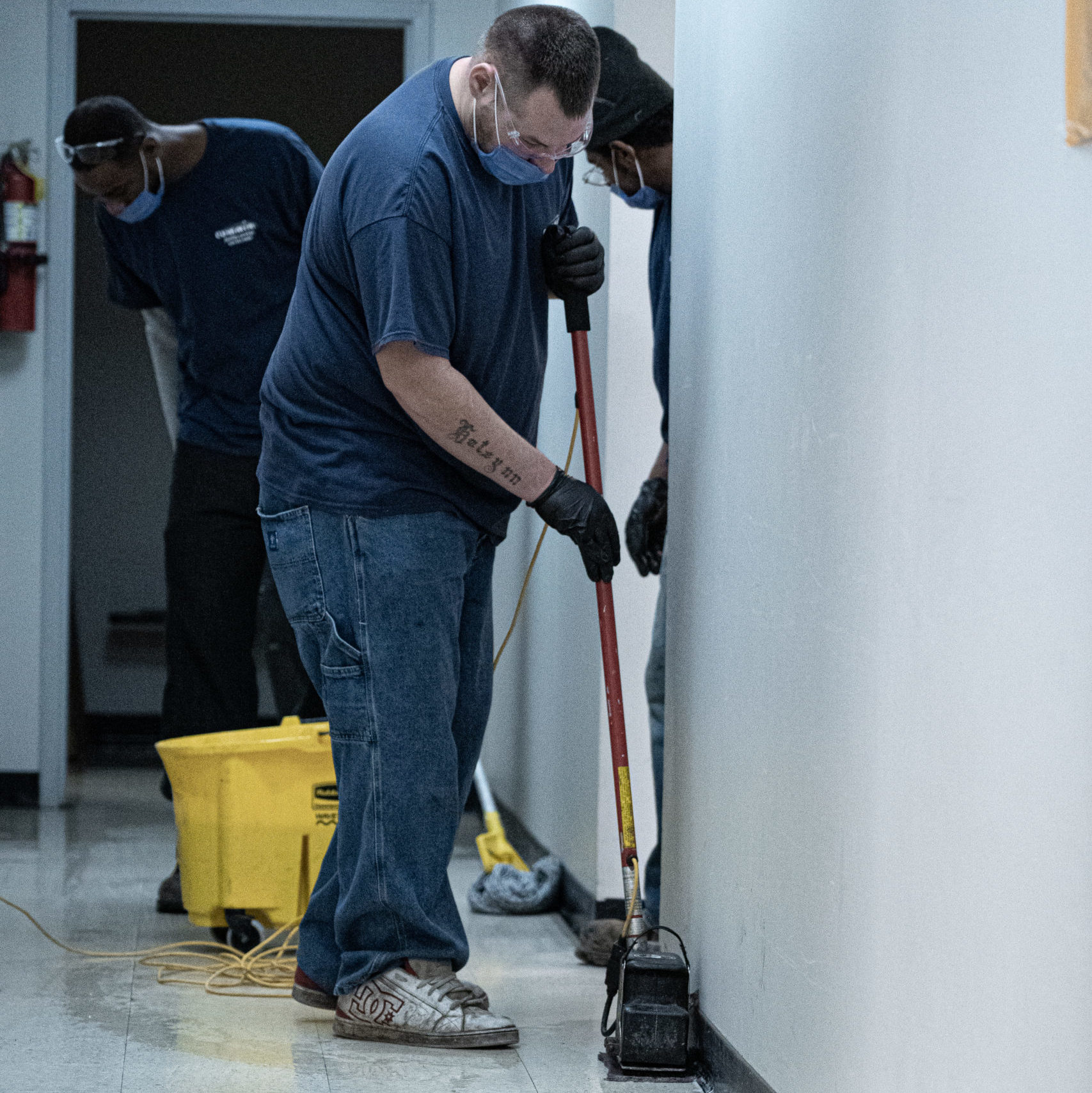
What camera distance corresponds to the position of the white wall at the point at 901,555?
98 cm

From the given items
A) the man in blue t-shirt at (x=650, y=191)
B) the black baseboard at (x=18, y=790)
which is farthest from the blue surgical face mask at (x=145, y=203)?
the black baseboard at (x=18, y=790)

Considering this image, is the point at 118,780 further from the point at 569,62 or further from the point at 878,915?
the point at 878,915

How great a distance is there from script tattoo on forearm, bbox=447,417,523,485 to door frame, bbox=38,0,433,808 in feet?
8.83

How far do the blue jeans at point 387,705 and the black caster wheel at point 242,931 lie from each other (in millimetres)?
482

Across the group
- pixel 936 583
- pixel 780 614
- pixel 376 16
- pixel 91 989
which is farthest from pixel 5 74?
pixel 936 583

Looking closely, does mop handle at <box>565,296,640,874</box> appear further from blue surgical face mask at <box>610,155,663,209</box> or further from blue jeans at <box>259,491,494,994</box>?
blue surgical face mask at <box>610,155,663,209</box>

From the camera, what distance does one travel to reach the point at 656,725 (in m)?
2.37

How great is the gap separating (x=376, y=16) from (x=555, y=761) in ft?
8.05

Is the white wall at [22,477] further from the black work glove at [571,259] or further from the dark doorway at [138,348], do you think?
the black work glove at [571,259]

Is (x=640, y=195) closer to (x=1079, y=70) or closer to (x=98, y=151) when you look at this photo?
(x=98, y=151)

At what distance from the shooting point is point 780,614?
1.53m

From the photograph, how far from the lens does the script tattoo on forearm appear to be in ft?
5.99

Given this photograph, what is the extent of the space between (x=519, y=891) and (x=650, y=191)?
1395 mm

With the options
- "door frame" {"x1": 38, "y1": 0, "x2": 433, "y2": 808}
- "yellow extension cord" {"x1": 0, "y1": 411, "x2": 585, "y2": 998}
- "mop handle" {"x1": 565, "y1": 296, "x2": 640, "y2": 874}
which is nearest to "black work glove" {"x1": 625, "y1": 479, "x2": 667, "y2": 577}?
"yellow extension cord" {"x1": 0, "y1": 411, "x2": 585, "y2": 998}
